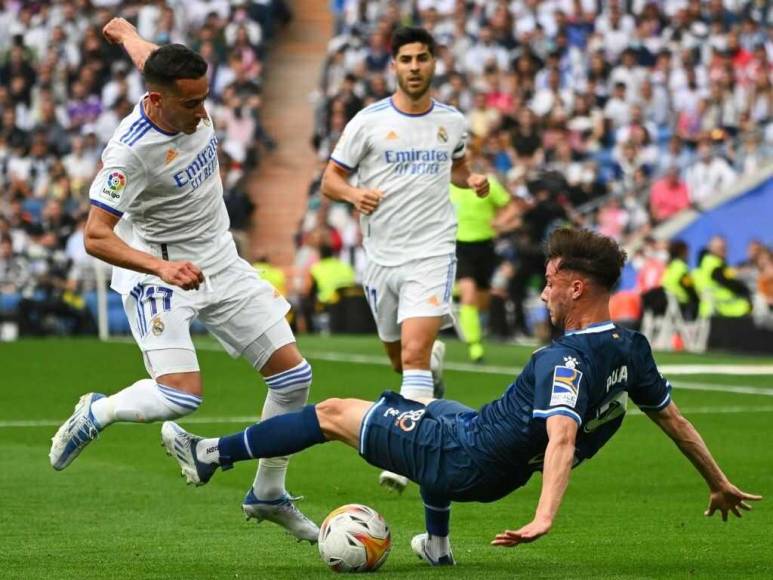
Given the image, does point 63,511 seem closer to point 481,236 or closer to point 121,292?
point 121,292

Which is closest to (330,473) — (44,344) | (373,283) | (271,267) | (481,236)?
(373,283)

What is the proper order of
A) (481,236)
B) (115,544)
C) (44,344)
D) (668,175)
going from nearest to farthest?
(115,544) < (481,236) < (44,344) < (668,175)

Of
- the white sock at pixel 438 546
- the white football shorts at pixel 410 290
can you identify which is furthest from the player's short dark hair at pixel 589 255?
the white football shorts at pixel 410 290

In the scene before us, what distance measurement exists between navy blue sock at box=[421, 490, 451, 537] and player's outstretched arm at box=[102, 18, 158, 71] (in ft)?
8.93

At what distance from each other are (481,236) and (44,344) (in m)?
7.07

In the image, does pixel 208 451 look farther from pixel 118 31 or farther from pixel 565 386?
pixel 118 31

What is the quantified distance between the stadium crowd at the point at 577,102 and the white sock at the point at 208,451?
16.6 meters

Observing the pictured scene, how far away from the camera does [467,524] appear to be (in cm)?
903

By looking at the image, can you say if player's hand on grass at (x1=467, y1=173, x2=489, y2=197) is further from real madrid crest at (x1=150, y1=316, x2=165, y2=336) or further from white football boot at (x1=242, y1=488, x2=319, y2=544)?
white football boot at (x1=242, y1=488, x2=319, y2=544)

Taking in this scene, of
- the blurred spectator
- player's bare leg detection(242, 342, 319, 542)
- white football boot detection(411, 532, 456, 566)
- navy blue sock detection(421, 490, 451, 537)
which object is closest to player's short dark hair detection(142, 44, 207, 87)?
player's bare leg detection(242, 342, 319, 542)

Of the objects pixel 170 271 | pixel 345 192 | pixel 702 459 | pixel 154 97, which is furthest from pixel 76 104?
pixel 702 459

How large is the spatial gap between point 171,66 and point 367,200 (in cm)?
265

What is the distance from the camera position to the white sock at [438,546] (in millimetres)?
7613

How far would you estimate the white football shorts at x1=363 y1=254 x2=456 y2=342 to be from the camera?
36.1 ft
